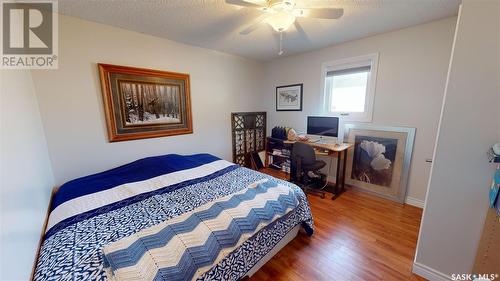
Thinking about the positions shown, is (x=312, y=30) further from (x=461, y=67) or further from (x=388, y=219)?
(x=388, y=219)

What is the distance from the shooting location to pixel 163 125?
2.56 metres

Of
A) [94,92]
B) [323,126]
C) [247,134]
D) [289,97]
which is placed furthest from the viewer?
[247,134]

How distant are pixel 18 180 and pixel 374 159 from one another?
3501 millimetres

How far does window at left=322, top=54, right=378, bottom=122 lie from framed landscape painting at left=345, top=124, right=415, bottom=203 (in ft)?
0.75

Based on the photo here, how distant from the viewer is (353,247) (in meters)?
1.72

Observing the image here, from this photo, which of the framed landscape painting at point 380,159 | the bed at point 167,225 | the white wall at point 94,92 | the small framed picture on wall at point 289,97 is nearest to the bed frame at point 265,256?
the bed at point 167,225

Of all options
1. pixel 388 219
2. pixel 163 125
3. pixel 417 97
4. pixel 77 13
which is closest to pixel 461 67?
pixel 417 97

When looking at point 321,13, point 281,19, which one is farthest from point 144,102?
point 321,13

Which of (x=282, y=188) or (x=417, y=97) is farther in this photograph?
(x=417, y=97)

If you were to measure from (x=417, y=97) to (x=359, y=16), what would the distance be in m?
1.25

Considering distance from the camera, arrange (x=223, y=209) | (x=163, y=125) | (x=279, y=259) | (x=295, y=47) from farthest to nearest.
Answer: (x=295, y=47) → (x=163, y=125) → (x=279, y=259) → (x=223, y=209)

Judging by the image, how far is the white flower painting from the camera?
8.30 feet

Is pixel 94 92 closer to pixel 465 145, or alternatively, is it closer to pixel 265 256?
pixel 265 256

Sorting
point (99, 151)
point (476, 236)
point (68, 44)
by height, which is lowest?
point (476, 236)
